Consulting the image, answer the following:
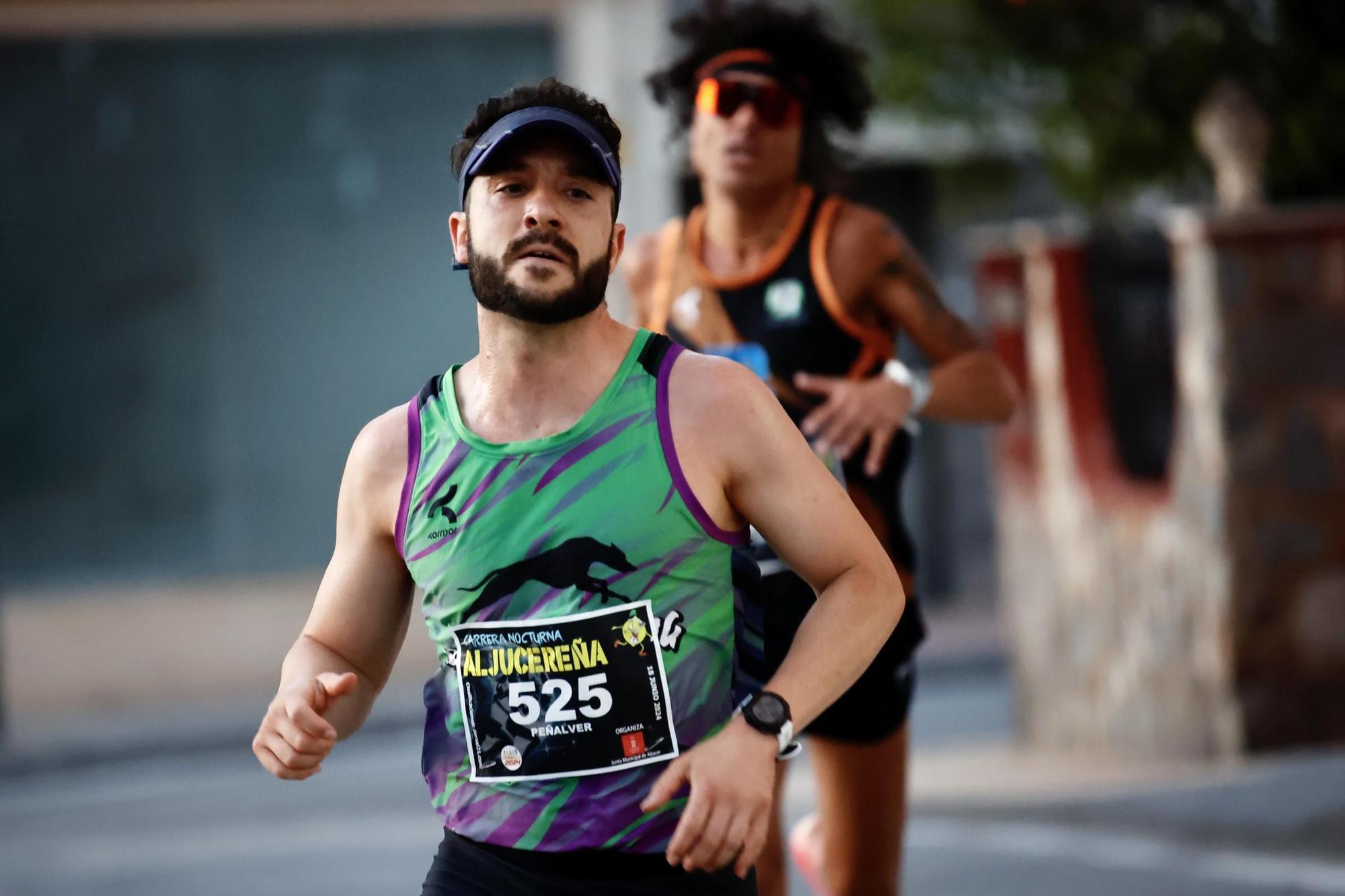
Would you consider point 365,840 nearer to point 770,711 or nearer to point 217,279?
point 770,711

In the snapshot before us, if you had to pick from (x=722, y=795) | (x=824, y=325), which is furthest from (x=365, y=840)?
(x=722, y=795)

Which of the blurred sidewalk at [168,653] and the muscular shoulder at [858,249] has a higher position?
the muscular shoulder at [858,249]

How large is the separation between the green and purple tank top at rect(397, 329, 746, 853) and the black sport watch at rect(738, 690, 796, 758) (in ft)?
0.62

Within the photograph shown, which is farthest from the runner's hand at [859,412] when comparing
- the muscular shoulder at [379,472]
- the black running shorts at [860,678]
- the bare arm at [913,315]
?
the muscular shoulder at [379,472]

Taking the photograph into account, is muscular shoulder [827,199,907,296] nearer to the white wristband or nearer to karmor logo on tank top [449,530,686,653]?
the white wristband

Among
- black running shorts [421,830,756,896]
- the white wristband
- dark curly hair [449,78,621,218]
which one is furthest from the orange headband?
black running shorts [421,830,756,896]

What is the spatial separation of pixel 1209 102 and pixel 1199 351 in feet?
3.45

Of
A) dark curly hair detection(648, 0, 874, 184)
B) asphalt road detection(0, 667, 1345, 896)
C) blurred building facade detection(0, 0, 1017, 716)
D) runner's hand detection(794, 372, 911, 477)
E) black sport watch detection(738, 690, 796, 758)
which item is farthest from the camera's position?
blurred building facade detection(0, 0, 1017, 716)

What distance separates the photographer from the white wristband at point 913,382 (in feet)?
15.2

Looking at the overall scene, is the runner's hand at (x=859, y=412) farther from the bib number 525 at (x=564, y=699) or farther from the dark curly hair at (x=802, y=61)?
the bib number 525 at (x=564, y=699)

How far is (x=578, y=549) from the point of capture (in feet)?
10.3

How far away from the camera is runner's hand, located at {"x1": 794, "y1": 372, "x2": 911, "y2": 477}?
176 inches

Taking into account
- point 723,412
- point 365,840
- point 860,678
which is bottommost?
point 365,840

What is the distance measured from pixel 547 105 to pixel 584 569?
0.64m
